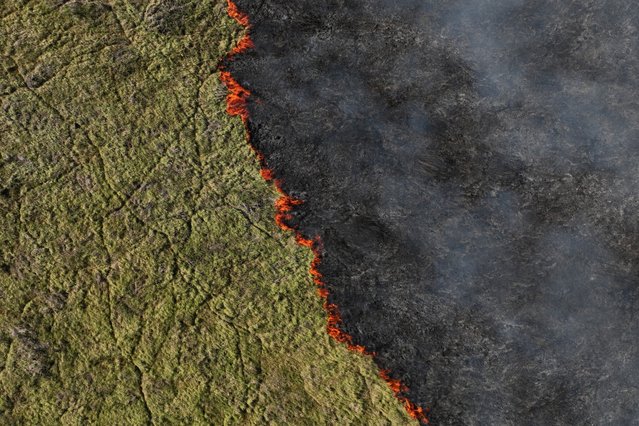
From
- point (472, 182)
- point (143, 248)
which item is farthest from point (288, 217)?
point (472, 182)

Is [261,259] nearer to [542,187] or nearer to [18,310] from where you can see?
[18,310]

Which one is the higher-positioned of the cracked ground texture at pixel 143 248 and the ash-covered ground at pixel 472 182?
the ash-covered ground at pixel 472 182

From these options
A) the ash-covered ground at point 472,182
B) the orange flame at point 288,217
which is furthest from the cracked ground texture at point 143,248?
the ash-covered ground at point 472,182

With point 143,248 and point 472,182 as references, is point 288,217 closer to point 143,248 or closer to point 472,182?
point 143,248

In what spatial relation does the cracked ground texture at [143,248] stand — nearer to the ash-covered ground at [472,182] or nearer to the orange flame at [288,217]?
the orange flame at [288,217]
